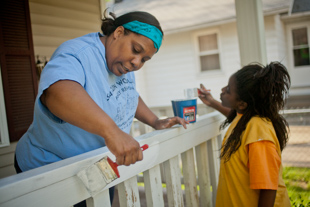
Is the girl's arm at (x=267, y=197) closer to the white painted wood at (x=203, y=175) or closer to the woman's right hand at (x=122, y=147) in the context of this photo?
the white painted wood at (x=203, y=175)

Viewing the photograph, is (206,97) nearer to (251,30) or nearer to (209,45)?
(251,30)

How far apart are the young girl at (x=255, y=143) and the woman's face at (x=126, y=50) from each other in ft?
2.67

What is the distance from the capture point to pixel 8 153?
3.20m

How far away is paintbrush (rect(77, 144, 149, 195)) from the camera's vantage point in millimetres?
1093

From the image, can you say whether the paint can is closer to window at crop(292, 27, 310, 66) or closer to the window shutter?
the window shutter

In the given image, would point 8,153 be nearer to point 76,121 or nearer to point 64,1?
point 64,1

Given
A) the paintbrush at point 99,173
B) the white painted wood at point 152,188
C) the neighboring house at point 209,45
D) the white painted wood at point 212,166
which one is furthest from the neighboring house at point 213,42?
the paintbrush at point 99,173

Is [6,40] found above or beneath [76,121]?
above

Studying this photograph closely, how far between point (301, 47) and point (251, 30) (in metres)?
9.81

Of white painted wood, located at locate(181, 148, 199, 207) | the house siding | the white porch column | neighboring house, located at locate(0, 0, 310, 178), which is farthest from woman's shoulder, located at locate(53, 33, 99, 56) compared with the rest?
neighboring house, located at locate(0, 0, 310, 178)

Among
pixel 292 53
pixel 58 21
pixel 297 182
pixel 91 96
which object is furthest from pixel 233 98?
pixel 292 53

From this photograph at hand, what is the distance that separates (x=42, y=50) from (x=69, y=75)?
3.08 metres

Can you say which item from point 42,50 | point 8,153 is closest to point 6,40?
point 42,50

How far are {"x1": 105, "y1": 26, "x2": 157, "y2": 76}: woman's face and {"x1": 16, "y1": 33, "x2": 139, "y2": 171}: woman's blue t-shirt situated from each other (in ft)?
0.14
